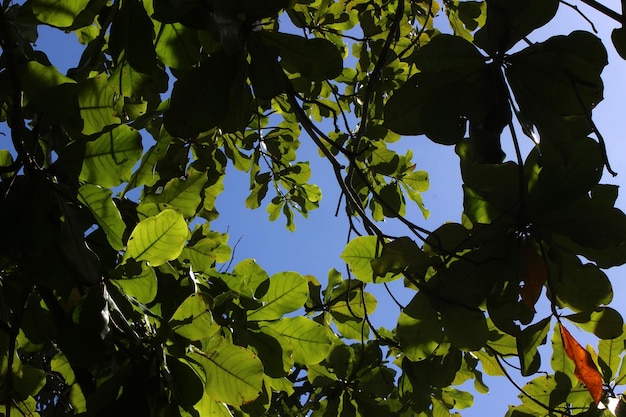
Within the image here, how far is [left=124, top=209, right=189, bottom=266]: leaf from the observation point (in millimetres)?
1144

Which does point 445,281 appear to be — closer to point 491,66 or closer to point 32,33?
point 491,66

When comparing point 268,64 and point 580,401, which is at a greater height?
point 268,64

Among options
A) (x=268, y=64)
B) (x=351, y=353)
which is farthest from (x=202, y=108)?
(x=351, y=353)

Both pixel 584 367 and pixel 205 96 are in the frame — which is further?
pixel 584 367

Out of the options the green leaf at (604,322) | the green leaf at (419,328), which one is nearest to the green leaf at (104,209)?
the green leaf at (419,328)

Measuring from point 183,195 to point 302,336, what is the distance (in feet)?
1.48

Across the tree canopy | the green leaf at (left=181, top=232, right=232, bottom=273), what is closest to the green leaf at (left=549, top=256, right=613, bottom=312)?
the tree canopy

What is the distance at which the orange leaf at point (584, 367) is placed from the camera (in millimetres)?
1180

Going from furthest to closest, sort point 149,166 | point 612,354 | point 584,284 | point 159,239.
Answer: point 612,354 < point 149,166 < point 159,239 < point 584,284

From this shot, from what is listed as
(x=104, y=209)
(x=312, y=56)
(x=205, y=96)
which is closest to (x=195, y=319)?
(x=104, y=209)

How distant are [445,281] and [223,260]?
1.00 m

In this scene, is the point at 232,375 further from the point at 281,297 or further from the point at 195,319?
the point at 281,297

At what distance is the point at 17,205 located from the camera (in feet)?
3.29

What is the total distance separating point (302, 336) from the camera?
4.77ft
